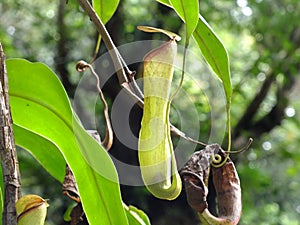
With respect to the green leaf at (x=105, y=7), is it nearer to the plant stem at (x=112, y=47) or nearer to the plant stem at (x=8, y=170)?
the plant stem at (x=112, y=47)

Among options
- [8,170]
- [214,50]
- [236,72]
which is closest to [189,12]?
[214,50]

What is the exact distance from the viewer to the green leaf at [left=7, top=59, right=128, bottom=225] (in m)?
0.40

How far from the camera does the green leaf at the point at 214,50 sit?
0.43 meters

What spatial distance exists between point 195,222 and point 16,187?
4.19 feet

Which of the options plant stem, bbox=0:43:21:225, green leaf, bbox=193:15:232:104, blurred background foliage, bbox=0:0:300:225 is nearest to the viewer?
plant stem, bbox=0:43:21:225

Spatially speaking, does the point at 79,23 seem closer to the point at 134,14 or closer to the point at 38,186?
the point at 134,14

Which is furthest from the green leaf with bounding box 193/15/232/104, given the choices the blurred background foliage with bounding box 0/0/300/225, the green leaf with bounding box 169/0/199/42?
the blurred background foliage with bounding box 0/0/300/225

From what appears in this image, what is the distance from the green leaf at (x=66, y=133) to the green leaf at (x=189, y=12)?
4.4 inches

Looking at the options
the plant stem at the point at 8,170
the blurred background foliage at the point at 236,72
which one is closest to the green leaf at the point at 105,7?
the plant stem at the point at 8,170

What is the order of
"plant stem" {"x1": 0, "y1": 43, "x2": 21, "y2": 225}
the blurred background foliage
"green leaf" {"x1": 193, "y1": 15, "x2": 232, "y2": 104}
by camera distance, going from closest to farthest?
1. "plant stem" {"x1": 0, "y1": 43, "x2": 21, "y2": 225}
2. "green leaf" {"x1": 193, "y1": 15, "x2": 232, "y2": 104}
3. the blurred background foliage

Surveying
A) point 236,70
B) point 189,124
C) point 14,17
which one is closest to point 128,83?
point 189,124

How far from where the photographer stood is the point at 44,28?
1.90 m

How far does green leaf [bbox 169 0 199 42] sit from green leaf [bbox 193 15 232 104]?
0.04 meters

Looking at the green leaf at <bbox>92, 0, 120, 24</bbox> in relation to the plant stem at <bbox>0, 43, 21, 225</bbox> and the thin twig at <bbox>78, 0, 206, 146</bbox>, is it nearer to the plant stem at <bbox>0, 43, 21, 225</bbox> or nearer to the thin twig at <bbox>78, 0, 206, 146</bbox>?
the thin twig at <bbox>78, 0, 206, 146</bbox>
